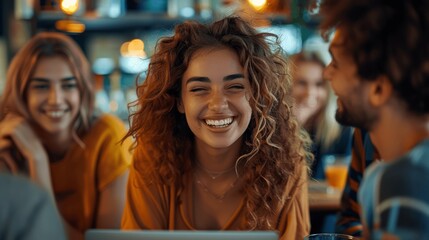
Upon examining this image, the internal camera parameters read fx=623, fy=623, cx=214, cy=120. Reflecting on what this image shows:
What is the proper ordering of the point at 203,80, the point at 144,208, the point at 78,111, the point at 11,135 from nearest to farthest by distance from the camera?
1. the point at 203,80
2. the point at 144,208
3. the point at 11,135
4. the point at 78,111

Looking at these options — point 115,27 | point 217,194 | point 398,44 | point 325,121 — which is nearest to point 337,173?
point 325,121

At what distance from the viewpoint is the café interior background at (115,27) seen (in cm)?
468

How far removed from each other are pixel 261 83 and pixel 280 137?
241 mm

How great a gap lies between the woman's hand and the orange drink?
1.51m

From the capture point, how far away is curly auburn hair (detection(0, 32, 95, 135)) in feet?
8.63

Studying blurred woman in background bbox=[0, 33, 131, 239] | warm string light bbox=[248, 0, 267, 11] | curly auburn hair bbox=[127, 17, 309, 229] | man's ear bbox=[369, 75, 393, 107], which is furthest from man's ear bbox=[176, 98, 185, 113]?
warm string light bbox=[248, 0, 267, 11]

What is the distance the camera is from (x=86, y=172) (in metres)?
2.71

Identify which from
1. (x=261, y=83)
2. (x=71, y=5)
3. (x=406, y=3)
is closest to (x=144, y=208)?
(x=261, y=83)

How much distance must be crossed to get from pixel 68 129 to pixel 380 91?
1.84 m

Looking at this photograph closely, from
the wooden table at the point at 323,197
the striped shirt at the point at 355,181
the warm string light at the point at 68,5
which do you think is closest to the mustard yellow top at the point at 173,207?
the striped shirt at the point at 355,181

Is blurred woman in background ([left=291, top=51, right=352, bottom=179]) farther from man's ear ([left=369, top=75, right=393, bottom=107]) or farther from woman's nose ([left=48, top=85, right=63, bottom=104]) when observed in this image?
man's ear ([left=369, top=75, right=393, bottom=107])

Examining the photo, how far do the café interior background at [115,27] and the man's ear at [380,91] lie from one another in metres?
3.10

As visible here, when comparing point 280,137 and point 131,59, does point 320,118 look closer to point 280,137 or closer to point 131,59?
point 280,137

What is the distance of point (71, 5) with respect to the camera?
3.65m
